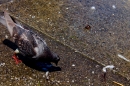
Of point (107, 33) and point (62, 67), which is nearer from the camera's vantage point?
point (62, 67)

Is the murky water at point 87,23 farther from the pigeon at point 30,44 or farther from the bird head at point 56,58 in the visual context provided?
the pigeon at point 30,44

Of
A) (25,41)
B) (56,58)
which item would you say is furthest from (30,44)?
(56,58)

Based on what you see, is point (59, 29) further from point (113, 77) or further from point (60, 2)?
point (113, 77)

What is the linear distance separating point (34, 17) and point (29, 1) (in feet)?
2.18

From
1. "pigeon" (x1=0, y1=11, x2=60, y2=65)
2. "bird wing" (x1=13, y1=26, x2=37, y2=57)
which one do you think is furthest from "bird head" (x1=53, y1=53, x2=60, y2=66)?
"bird wing" (x1=13, y1=26, x2=37, y2=57)

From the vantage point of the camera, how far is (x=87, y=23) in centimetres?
677

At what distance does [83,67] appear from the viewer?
5508mm

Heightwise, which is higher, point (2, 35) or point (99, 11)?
point (2, 35)

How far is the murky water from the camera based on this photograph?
6008 millimetres

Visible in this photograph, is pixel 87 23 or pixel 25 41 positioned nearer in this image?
pixel 25 41

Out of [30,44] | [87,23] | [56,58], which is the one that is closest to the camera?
[30,44]

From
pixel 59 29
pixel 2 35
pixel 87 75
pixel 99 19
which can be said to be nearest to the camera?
pixel 87 75

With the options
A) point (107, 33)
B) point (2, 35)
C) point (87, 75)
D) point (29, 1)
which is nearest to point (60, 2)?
point (29, 1)

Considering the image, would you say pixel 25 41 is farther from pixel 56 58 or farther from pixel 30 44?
pixel 56 58
